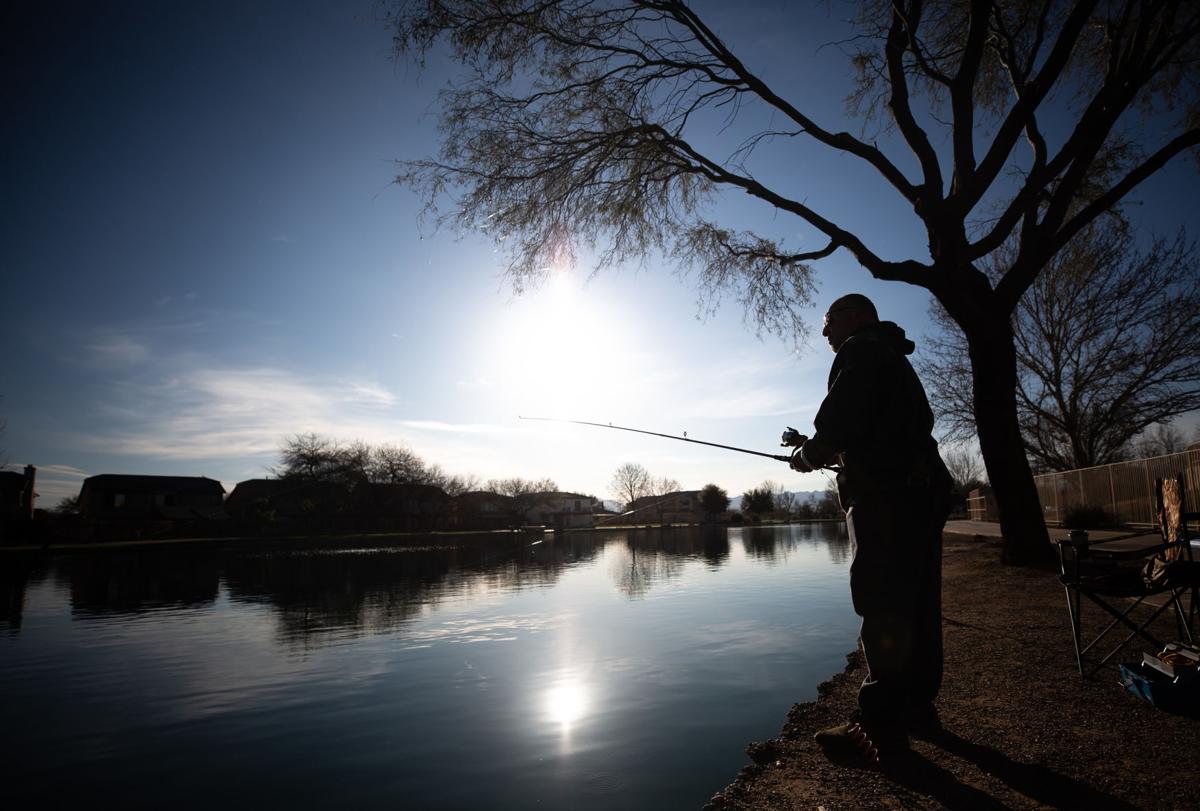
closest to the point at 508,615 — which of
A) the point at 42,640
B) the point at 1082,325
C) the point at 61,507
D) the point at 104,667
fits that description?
the point at 104,667

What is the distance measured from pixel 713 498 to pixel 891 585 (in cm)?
8668

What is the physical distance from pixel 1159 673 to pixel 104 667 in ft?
27.7

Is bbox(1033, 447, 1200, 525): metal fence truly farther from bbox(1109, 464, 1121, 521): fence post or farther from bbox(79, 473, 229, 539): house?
→ bbox(79, 473, 229, 539): house

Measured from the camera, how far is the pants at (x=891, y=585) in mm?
2838

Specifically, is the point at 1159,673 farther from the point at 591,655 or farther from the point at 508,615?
the point at 508,615

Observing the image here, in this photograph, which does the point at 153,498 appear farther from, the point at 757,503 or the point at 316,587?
the point at 757,503

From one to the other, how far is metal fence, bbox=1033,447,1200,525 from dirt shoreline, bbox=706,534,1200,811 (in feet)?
37.8

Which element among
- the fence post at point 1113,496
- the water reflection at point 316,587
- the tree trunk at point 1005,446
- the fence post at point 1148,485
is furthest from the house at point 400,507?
the tree trunk at point 1005,446

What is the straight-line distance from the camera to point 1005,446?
9102 millimetres

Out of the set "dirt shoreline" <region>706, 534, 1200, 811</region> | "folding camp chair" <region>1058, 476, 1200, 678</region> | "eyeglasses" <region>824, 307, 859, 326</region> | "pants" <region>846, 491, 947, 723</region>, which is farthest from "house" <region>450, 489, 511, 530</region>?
"pants" <region>846, 491, 947, 723</region>

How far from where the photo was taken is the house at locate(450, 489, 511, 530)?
73.1 meters

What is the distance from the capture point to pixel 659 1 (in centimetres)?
985

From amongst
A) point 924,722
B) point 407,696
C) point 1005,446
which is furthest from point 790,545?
point 924,722

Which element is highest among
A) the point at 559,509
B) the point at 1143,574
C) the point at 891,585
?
the point at 891,585
